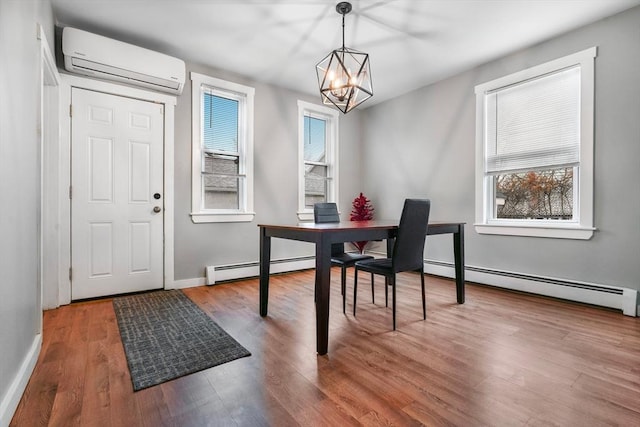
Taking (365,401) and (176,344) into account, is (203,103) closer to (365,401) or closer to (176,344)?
(176,344)

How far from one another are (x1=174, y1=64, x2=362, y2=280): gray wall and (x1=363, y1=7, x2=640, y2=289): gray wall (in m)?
1.45

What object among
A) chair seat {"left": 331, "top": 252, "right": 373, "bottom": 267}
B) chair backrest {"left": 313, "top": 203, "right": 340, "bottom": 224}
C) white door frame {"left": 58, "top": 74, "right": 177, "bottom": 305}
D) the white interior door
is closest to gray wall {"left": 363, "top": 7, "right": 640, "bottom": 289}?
chair backrest {"left": 313, "top": 203, "right": 340, "bottom": 224}

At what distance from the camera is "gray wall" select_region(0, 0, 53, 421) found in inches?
51.7

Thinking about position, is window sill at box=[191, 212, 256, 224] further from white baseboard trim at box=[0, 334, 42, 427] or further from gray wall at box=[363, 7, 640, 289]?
gray wall at box=[363, 7, 640, 289]

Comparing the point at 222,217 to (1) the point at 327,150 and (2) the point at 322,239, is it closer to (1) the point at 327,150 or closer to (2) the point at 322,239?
(1) the point at 327,150

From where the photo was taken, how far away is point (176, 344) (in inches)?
79.6

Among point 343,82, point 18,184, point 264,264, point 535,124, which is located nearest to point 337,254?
point 264,264

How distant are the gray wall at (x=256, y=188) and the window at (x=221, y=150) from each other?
0.29 feet

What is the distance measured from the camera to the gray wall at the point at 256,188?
11.6 feet

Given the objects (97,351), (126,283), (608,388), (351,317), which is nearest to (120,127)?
(126,283)

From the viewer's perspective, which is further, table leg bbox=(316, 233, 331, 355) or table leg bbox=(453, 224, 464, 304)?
table leg bbox=(453, 224, 464, 304)

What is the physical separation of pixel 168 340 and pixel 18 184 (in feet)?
4.15

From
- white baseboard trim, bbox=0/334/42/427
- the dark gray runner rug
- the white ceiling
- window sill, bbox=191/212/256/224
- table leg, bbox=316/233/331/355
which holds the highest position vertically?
the white ceiling

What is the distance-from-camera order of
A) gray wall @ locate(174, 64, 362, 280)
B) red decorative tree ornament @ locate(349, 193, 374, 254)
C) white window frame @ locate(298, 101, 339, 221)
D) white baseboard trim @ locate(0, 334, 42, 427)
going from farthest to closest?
red decorative tree ornament @ locate(349, 193, 374, 254) → white window frame @ locate(298, 101, 339, 221) → gray wall @ locate(174, 64, 362, 280) → white baseboard trim @ locate(0, 334, 42, 427)
